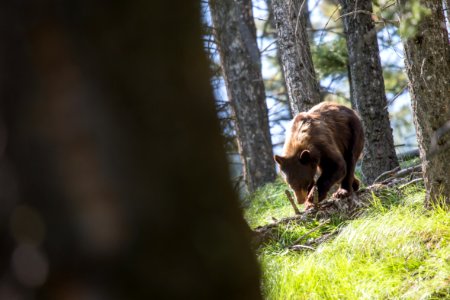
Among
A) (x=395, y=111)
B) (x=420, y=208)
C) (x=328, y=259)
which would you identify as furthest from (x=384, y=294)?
(x=395, y=111)

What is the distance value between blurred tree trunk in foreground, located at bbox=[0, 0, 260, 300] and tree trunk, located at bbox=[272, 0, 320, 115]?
27.3 feet

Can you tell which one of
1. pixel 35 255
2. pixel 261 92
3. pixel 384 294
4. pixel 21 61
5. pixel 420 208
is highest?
pixel 261 92

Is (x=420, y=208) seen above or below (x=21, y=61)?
below

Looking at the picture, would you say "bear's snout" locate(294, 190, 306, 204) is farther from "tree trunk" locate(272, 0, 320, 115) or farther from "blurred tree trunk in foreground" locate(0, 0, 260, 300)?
"blurred tree trunk in foreground" locate(0, 0, 260, 300)

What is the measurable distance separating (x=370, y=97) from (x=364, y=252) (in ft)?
18.3

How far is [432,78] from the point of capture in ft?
Result: 20.3

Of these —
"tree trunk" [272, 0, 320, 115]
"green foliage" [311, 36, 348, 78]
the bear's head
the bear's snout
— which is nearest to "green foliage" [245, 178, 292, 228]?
the bear's snout

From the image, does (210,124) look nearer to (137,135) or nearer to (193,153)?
(193,153)

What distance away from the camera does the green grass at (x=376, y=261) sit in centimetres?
521

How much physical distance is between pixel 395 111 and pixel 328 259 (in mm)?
21365

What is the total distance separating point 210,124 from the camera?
242 cm

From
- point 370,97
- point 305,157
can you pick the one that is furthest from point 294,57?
point 305,157

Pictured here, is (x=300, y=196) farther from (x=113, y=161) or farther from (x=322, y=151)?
(x=113, y=161)

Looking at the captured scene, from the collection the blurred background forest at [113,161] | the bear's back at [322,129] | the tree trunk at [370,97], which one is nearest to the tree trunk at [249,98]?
the tree trunk at [370,97]
